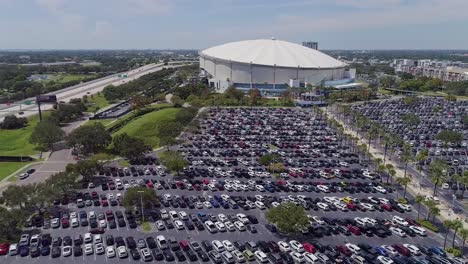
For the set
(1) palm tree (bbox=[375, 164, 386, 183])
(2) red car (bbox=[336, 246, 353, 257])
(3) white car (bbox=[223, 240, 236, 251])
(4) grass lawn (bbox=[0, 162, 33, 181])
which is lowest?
(4) grass lawn (bbox=[0, 162, 33, 181])

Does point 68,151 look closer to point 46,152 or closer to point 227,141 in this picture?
point 46,152

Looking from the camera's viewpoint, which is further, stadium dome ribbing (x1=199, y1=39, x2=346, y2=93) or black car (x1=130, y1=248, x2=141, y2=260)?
stadium dome ribbing (x1=199, y1=39, x2=346, y2=93)

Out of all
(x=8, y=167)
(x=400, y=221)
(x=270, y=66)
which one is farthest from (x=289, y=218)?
(x=270, y=66)

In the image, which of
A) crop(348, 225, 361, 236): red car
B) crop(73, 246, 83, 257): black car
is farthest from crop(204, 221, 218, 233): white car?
crop(348, 225, 361, 236): red car

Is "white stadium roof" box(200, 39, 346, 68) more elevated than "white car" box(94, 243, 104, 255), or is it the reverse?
"white stadium roof" box(200, 39, 346, 68)

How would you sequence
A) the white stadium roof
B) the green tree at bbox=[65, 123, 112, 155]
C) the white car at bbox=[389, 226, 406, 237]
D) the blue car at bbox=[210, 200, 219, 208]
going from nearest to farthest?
the white car at bbox=[389, 226, 406, 237] → the blue car at bbox=[210, 200, 219, 208] → the green tree at bbox=[65, 123, 112, 155] → the white stadium roof

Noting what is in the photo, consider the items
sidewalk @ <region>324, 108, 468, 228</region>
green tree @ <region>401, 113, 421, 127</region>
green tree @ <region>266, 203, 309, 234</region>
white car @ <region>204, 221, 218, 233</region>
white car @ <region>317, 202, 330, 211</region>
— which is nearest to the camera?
green tree @ <region>266, 203, 309, 234</region>

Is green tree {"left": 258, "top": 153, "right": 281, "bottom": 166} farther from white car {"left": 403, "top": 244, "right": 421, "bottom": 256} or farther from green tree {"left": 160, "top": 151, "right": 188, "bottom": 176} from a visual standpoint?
white car {"left": 403, "top": 244, "right": 421, "bottom": 256}

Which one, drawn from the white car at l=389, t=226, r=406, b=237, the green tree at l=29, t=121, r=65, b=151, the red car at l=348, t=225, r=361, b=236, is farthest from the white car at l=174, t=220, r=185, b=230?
the green tree at l=29, t=121, r=65, b=151

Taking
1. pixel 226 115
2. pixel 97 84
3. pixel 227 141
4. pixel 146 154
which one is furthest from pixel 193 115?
pixel 97 84
